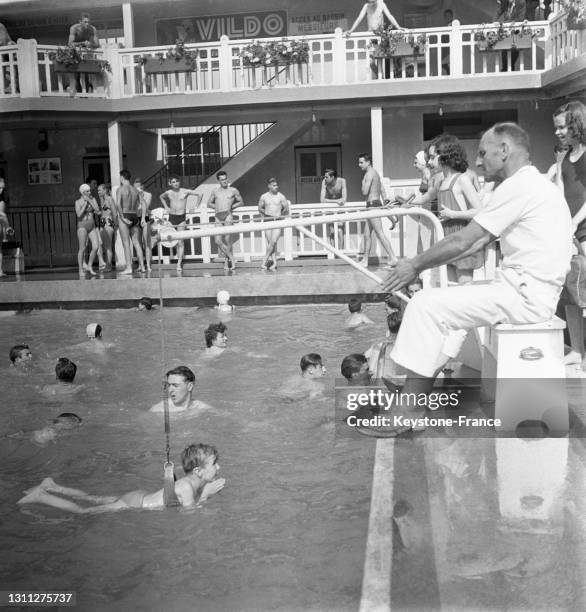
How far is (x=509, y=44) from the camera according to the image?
56.2 ft

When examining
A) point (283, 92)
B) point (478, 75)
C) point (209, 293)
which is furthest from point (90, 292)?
point (478, 75)

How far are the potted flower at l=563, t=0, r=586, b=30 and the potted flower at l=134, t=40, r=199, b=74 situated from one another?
751cm

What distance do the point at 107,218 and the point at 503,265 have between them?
12834 millimetres

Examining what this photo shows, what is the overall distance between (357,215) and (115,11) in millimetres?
17155

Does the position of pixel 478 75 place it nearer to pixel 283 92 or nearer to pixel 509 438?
pixel 283 92

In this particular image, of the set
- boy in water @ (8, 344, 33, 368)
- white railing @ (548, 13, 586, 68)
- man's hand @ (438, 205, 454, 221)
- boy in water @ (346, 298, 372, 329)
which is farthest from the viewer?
Result: white railing @ (548, 13, 586, 68)

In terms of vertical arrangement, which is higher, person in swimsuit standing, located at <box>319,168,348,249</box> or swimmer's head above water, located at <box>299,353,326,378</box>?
person in swimsuit standing, located at <box>319,168,348,249</box>

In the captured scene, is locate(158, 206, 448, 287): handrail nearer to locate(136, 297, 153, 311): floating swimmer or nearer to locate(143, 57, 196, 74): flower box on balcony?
locate(136, 297, 153, 311): floating swimmer

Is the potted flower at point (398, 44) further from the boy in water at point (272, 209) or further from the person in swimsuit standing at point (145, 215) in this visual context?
the person in swimsuit standing at point (145, 215)

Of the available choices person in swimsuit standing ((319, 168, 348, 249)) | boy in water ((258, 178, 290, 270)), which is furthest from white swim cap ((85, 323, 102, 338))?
person in swimsuit standing ((319, 168, 348, 249))

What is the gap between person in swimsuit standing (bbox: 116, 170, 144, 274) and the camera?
15.8m

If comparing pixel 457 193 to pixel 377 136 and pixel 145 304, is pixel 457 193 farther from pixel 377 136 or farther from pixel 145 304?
pixel 377 136

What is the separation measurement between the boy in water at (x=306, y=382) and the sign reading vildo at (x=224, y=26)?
45.9 ft

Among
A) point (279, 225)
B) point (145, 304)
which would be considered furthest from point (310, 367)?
point (145, 304)
